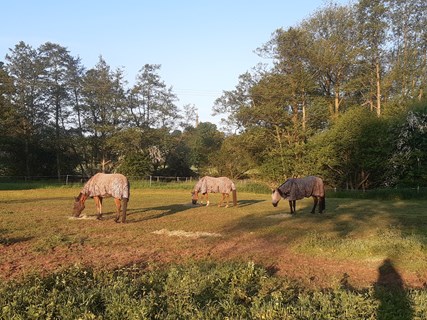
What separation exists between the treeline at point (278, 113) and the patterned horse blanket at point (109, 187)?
2685 cm

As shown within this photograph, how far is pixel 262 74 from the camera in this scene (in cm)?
4541

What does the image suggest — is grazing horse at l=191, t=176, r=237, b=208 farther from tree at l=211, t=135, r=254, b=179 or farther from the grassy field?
tree at l=211, t=135, r=254, b=179

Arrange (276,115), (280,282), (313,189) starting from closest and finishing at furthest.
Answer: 1. (280,282)
2. (313,189)
3. (276,115)

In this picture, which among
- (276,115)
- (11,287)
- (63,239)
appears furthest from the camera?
(276,115)

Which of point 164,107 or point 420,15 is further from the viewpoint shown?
point 164,107

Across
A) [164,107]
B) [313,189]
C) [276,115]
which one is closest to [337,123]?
[276,115]

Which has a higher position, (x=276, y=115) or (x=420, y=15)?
(x=420, y=15)

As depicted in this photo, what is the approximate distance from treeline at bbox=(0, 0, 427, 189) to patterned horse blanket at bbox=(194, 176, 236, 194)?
1896 cm

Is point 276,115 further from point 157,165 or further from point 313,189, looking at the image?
point 313,189

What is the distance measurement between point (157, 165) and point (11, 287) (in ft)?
166

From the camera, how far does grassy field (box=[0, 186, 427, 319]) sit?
7.45m

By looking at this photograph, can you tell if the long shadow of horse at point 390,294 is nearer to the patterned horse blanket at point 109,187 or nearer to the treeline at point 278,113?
the patterned horse blanket at point 109,187

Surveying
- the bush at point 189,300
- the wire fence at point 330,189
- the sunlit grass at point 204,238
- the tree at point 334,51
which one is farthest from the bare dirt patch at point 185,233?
the tree at point 334,51

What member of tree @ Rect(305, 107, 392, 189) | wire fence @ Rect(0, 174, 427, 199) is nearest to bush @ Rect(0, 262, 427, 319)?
wire fence @ Rect(0, 174, 427, 199)
